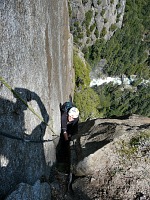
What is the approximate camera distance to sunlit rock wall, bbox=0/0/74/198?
17.1 ft

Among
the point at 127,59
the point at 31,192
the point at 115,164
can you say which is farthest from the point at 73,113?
the point at 127,59

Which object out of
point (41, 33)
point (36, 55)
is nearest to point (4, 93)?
point (36, 55)

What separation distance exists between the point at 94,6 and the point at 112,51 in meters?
22.6

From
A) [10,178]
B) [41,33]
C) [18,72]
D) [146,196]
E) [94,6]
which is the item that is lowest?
[146,196]

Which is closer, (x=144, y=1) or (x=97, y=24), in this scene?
(x=97, y=24)

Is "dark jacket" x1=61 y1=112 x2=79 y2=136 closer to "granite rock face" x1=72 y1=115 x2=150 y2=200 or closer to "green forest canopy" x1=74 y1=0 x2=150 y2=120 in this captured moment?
"granite rock face" x1=72 y1=115 x2=150 y2=200

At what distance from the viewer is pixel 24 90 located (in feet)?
20.9

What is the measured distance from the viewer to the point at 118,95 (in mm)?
73688

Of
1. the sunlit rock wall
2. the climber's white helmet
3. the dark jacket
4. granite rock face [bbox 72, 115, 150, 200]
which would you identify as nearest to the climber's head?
the climber's white helmet

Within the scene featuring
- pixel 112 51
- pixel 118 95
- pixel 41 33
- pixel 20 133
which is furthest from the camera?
pixel 118 95

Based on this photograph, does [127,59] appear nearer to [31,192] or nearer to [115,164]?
[115,164]

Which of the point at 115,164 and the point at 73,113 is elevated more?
the point at 73,113

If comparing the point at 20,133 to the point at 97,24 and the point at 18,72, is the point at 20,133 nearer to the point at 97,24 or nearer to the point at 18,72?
the point at 18,72

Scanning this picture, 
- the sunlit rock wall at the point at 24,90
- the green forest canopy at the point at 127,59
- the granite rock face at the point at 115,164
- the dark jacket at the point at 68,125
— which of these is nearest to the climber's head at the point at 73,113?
the dark jacket at the point at 68,125
